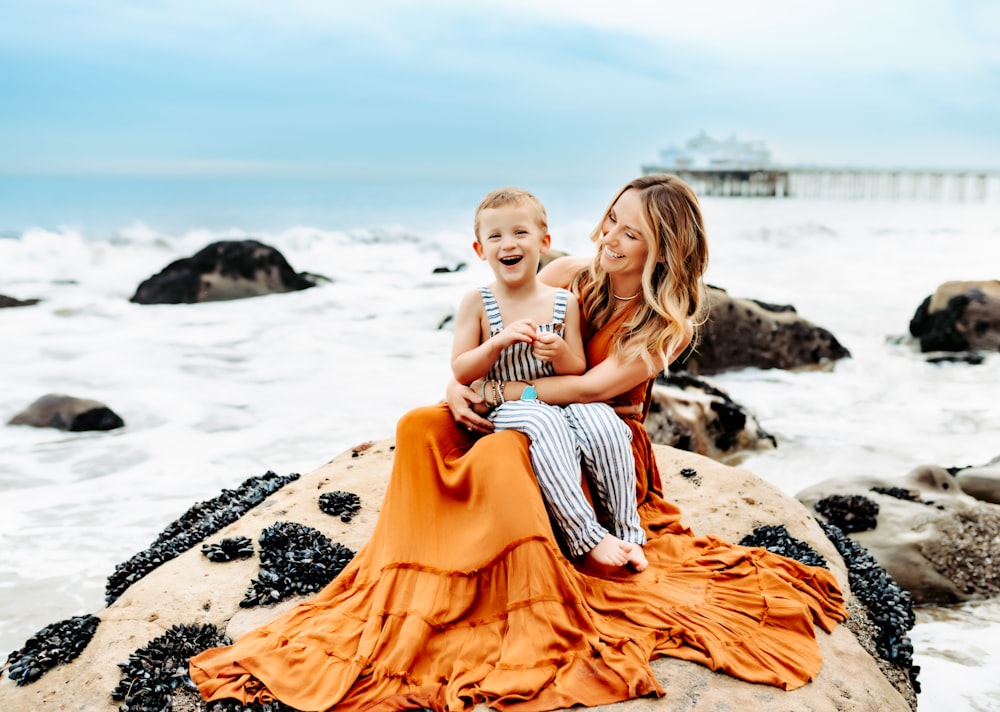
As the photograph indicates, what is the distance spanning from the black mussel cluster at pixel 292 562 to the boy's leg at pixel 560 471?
150cm

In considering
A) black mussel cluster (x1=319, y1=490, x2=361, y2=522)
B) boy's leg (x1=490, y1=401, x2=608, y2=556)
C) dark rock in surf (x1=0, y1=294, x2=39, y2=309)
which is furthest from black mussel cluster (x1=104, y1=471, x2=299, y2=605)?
dark rock in surf (x1=0, y1=294, x2=39, y2=309)

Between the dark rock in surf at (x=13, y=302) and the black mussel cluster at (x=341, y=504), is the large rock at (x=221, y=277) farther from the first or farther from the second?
the black mussel cluster at (x=341, y=504)

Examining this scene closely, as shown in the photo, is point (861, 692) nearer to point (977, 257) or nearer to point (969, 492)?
point (969, 492)

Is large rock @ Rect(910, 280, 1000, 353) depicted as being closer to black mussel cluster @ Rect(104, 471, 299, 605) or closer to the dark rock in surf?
black mussel cluster @ Rect(104, 471, 299, 605)

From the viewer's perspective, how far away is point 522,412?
13.4 feet

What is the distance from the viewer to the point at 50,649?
4273 mm

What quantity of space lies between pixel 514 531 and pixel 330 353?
1476cm

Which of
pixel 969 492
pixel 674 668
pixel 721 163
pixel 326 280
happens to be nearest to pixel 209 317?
pixel 326 280

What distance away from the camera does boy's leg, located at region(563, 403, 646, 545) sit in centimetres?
409

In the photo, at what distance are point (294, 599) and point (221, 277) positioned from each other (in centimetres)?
1818

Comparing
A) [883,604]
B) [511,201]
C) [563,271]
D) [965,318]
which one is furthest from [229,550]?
[965,318]

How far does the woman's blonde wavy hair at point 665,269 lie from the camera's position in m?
4.41

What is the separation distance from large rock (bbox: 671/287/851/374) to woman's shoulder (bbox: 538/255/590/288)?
27.2 feet

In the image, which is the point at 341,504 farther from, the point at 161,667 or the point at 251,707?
the point at 251,707
